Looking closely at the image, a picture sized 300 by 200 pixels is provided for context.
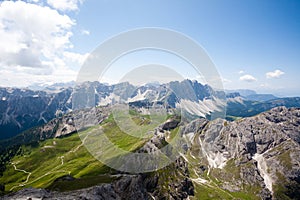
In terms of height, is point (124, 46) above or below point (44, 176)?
above

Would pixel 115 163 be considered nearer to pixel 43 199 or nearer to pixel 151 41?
pixel 43 199

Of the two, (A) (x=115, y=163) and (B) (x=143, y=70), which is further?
(A) (x=115, y=163)

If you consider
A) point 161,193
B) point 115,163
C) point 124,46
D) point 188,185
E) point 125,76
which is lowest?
point 188,185

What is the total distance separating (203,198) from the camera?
188 m

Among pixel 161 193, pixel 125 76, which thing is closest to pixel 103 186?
pixel 125 76

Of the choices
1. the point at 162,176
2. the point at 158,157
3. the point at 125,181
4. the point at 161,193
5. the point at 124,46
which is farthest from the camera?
the point at 162,176

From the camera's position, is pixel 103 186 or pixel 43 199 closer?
pixel 43 199

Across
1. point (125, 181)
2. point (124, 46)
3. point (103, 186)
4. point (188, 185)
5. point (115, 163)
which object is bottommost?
point (188, 185)

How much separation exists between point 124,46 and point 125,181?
5129 centimetres

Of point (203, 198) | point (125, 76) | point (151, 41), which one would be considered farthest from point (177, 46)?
point (203, 198)

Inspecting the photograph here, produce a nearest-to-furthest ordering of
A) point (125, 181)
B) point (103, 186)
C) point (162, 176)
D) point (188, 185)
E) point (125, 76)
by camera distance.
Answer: point (125, 76)
point (103, 186)
point (125, 181)
point (162, 176)
point (188, 185)

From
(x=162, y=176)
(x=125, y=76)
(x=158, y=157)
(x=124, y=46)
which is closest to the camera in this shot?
(x=124, y=46)

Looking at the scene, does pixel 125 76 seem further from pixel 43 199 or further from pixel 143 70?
pixel 43 199

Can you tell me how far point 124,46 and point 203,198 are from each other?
190 m
